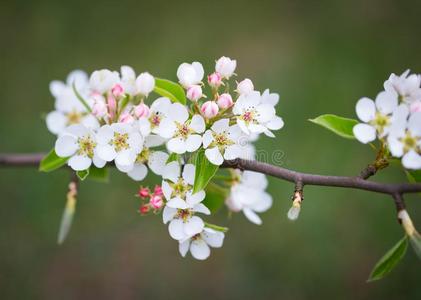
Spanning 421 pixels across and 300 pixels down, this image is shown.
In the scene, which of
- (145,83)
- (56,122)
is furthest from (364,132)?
(56,122)

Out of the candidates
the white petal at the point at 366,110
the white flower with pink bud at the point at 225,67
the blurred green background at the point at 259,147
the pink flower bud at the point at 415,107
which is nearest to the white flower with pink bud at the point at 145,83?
the white flower with pink bud at the point at 225,67

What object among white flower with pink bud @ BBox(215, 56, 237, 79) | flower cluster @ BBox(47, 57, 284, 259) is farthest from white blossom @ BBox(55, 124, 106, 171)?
white flower with pink bud @ BBox(215, 56, 237, 79)

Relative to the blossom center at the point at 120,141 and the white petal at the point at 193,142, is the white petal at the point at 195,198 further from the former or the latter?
the blossom center at the point at 120,141

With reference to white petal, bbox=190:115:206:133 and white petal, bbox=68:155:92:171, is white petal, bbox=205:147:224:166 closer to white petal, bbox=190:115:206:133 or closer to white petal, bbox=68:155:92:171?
white petal, bbox=190:115:206:133

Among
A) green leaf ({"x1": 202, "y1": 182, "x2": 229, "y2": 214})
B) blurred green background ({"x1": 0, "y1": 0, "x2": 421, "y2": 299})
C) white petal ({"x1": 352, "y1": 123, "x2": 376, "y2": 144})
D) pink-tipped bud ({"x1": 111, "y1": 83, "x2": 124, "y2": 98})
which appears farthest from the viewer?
blurred green background ({"x1": 0, "y1": 0, "x2": 421, "y2": 299})

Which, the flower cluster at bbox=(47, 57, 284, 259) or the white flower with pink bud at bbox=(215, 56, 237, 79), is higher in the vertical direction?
the white flower with pink bud at bbox=(215, 56, 237, 79)
